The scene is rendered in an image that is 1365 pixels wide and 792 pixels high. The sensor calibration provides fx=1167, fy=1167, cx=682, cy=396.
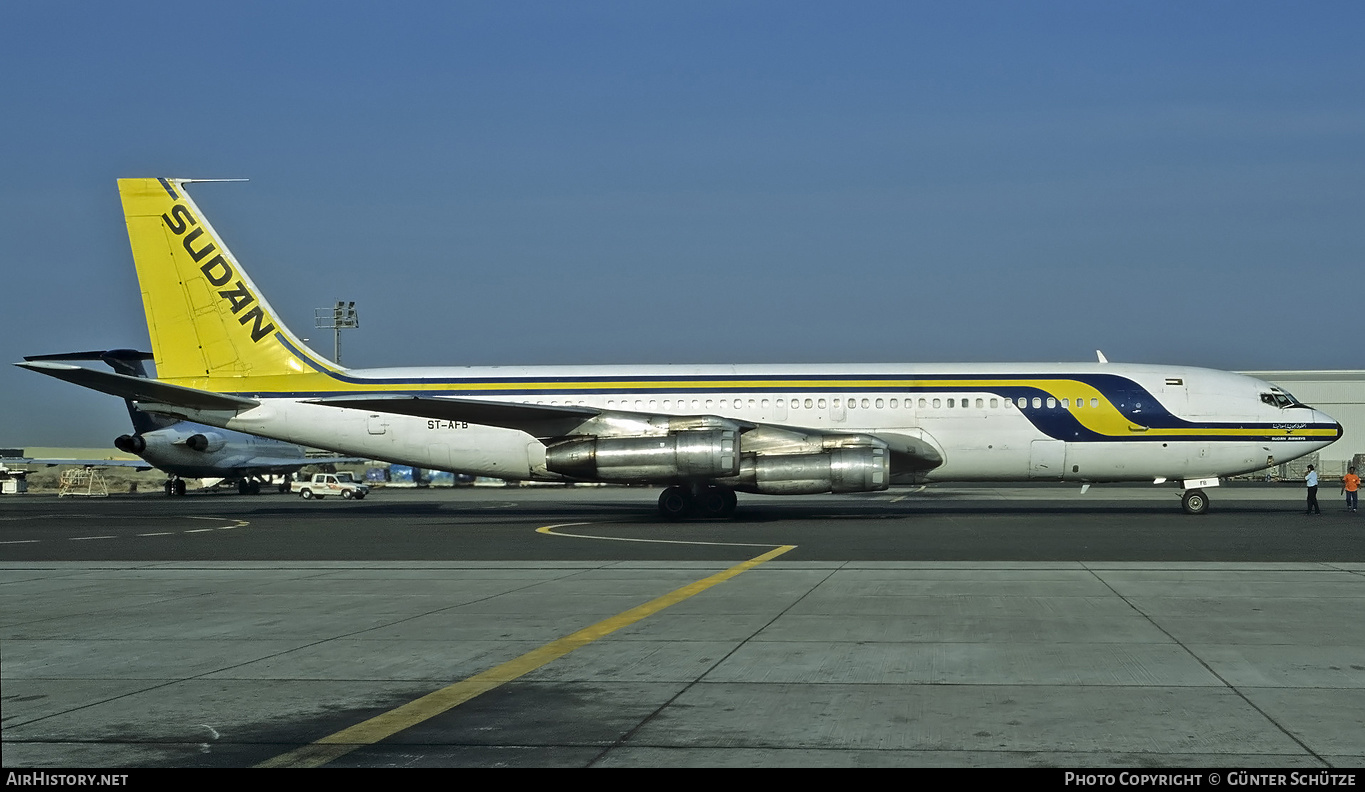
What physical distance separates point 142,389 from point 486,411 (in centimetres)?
834

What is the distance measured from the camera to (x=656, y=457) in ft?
93.4

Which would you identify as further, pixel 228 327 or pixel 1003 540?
pixel 228 327

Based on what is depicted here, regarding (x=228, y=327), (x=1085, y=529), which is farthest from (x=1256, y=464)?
(x=228, y=327)

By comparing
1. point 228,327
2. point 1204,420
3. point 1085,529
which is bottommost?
point 1085,529

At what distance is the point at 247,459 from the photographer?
2468 inches

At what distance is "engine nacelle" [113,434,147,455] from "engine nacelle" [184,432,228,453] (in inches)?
83.0

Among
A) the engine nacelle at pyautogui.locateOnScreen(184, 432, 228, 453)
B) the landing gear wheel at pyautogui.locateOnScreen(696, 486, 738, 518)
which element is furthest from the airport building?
the engine nacelle at pyautogui.locateOnScreen(184, 432, 228, 453)

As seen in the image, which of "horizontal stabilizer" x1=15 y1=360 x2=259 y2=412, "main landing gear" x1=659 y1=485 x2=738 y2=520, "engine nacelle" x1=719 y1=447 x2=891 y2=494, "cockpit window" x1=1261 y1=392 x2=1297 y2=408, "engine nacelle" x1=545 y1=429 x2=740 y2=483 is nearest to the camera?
"horizontal stabilizer" x1=15 y1=360 x2=259 y2=412

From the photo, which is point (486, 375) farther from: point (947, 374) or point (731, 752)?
point (731, 752)

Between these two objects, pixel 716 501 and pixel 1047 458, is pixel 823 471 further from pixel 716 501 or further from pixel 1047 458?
pixel 1047 458

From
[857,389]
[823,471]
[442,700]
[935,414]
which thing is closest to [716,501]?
[823,471]

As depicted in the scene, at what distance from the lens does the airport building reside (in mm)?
72375

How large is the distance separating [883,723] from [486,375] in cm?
2583

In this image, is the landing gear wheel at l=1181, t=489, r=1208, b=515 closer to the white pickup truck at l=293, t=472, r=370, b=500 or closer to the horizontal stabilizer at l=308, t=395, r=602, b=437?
the horizontal stabilizer at l=308, t=395, r=602, b=437
